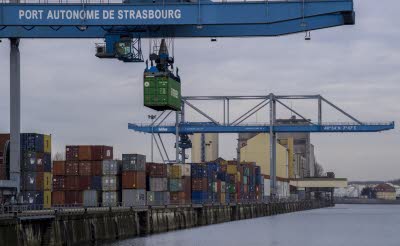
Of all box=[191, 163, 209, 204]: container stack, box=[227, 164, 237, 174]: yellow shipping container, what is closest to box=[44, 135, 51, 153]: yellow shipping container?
box=[191, 163, 209, 204]: container stack

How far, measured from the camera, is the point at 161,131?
104 metres

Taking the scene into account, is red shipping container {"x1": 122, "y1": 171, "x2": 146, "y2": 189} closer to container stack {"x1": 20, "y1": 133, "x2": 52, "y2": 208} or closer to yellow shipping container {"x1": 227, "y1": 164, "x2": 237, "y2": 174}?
container stack {"x1": 20, "y1": 133, "x2": 52, "y2": 208}

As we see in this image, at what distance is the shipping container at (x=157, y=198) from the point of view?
71562 mm

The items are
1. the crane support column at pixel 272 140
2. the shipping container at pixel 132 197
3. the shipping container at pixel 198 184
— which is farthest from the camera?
the crane support column at pixel 272 140

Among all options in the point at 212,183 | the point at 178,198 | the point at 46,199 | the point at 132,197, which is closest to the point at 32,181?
the point at 46,199

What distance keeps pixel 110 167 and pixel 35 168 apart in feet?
57.3

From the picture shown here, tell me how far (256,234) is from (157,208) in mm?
8247

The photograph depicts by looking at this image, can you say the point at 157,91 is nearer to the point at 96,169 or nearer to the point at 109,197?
the point at 96,169

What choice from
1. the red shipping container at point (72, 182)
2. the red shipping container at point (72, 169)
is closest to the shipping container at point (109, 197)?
the red shipping container at point (72, 182)

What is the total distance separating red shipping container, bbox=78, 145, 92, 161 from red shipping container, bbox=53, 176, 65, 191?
7.52 ft

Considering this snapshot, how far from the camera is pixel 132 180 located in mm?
67500

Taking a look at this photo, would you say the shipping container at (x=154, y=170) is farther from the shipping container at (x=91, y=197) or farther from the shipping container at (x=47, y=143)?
the shipping container at (x=47, y=143)

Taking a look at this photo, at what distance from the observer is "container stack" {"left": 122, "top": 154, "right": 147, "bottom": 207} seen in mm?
67125

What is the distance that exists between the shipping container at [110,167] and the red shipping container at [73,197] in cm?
292
